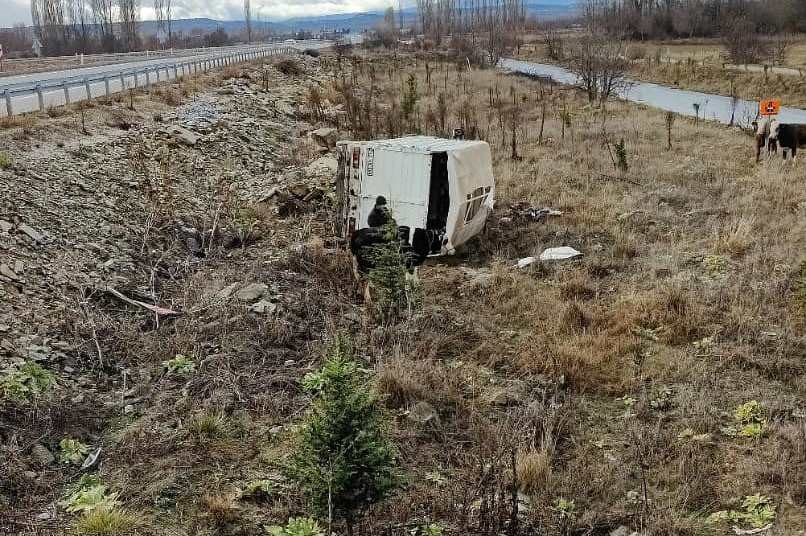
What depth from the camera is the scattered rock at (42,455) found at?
5180 millimetres

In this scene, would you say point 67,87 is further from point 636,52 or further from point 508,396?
point 636,52

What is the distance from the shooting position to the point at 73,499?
4746 millimetres

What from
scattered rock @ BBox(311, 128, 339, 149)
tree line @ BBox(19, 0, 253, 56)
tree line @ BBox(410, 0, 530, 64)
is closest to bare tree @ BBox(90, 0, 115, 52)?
tree line @ BBox(19, 0, 253, 56)

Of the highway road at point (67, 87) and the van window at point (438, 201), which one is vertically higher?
the highway road at point (67, 87)

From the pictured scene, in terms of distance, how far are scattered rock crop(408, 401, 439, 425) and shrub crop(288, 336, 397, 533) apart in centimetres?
155

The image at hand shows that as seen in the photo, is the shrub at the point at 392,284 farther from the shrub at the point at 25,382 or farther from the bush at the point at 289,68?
the bush at the point at 289,68

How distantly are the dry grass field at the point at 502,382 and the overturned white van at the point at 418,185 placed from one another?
584 millimetres

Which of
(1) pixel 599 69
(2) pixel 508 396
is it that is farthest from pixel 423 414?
(1) pixel 599 69

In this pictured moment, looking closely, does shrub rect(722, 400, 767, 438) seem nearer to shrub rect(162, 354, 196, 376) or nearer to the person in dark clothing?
shrub rect(162, 354, 196, 376)

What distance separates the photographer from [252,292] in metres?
7.95

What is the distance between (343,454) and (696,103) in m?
28.1

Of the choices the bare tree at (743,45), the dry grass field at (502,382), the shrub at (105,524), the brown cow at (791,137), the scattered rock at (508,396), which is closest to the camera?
the shrub at (105,524)

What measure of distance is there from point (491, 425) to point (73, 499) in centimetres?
308

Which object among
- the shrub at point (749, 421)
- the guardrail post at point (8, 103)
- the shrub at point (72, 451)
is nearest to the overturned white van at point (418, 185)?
the shrub at point (749, 421)
